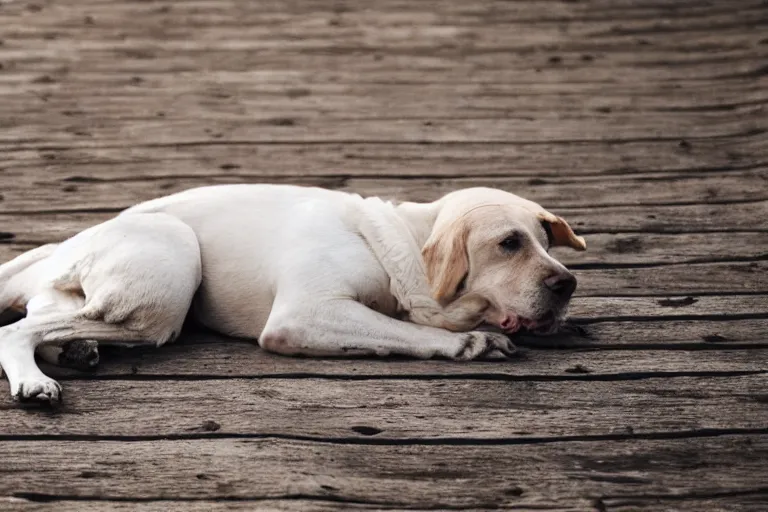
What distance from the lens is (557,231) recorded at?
3320 millimetres

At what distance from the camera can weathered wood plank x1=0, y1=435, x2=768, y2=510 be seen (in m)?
2.43

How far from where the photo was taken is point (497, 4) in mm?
7578

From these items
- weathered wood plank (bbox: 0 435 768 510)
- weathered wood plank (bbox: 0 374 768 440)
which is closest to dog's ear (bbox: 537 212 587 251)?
weathered wood plank (bbox: 0 374 768 440)

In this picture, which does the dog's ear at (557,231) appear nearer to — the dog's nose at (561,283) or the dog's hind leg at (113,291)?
the dog's nose at (561,283)

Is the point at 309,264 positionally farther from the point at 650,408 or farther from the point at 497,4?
the point at 497,4

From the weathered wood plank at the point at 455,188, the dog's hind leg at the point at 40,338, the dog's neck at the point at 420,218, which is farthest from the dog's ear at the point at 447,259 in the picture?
the weathered wood plank at the point at 455,188

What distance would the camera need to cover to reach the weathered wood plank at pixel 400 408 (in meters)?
2.73

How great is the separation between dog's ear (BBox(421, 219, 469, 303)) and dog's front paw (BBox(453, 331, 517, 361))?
15 cm

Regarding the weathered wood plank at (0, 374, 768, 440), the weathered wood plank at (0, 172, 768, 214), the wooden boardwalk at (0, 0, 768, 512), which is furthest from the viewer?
the weathered wood plank at (0, 172, 768, 214)

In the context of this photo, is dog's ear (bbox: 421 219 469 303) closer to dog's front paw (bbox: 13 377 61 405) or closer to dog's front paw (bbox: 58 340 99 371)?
dog's front paw (bbox: 58 340 99 371)

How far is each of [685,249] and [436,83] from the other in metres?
2.47

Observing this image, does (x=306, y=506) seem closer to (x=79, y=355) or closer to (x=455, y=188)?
(x=79, y=355)

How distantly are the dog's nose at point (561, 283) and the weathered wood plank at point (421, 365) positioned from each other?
24 cm

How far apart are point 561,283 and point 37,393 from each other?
1.54 m
